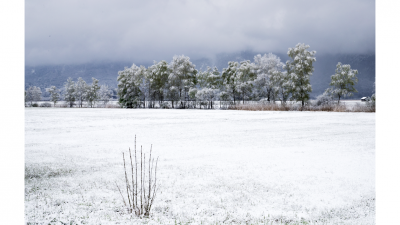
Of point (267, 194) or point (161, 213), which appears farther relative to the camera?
point (267, 194)

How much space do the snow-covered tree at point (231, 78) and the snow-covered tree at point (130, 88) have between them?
44.7 ft

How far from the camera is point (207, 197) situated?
4355mm

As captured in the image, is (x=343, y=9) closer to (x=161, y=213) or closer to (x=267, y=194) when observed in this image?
(x=267, y=194)

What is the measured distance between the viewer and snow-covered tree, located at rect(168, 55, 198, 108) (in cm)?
4353

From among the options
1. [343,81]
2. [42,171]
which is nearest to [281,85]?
[343,81]

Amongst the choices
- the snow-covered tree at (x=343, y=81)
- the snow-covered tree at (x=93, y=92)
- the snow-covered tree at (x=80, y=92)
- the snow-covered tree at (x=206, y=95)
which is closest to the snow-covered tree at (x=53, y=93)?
the snow-covered tree at (x=80, y=92)

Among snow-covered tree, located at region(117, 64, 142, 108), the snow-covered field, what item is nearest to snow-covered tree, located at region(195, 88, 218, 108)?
snow-covered tree, located at region(117, 64, 142, 108)

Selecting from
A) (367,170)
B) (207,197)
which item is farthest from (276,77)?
(207,197)

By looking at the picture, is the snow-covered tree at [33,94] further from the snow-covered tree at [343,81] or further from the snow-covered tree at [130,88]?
the snow-covered tree at [343,81]

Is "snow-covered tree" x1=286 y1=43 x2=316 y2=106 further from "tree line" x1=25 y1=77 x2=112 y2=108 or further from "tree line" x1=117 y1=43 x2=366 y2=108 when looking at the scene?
"tree line" x1=25 y1=77 x2=112 y2=108

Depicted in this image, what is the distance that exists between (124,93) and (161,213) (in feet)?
147

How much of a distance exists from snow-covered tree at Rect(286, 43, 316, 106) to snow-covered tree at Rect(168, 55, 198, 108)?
1464 cm

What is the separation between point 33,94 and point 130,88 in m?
31.9
